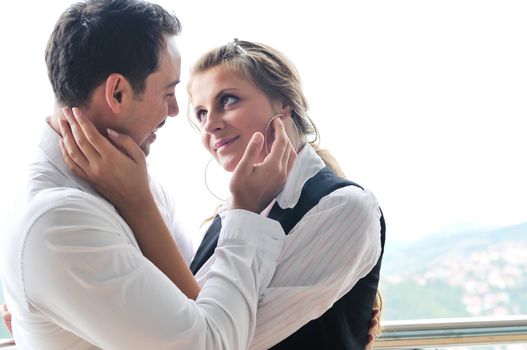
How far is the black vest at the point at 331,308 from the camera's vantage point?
59.4 inches

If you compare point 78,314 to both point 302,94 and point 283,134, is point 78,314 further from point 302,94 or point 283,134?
point 302,94

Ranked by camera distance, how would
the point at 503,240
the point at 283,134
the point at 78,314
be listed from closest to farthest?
the point at 78,314 < the point at 283,134 < the point at 503,240

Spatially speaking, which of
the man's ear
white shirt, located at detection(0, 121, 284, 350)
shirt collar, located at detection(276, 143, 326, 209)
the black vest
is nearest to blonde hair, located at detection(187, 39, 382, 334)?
shirt collar, located at detection(276, 143, 326, 209)

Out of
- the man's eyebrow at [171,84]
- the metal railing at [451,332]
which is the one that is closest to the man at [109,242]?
the man's eyebrow at [171,84]

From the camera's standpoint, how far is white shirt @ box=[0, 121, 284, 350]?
3.87 ft

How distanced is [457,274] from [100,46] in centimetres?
190

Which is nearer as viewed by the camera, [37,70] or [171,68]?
[171,68]

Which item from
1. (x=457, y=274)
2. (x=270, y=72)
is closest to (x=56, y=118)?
(x=270, y=72)

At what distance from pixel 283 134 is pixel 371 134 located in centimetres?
111

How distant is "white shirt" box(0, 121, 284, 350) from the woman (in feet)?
0.25

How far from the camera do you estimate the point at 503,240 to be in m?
2.86

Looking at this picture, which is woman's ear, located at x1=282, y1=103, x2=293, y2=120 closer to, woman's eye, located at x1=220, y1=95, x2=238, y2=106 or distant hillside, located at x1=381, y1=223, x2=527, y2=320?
woman's eye, located at x1=220, y1=95, x2=238, y2=106

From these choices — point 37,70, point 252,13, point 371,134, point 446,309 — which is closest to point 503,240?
point 446,309

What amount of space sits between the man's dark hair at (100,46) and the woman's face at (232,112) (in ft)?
1.46
